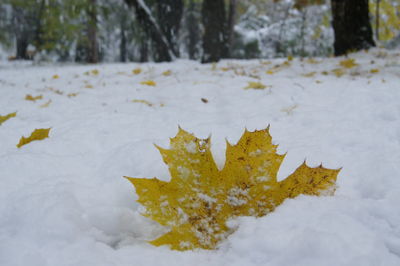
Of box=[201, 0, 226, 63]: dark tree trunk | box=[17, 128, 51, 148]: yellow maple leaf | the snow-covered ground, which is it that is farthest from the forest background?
box=[17, 128, 51, 148]: yellow maple leaf

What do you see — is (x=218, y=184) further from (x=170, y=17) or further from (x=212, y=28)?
(x=170, y=17)

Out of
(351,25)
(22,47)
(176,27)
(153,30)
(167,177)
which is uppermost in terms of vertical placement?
(22,47)

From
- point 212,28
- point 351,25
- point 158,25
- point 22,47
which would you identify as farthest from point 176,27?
point 22,47

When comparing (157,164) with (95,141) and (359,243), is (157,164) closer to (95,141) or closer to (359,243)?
(95,141)

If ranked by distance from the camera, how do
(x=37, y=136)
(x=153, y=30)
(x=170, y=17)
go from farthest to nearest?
(x=170, y=17) → (x=153, y=30) → (x=37, y=136)

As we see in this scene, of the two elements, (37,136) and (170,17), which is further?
(170,17)

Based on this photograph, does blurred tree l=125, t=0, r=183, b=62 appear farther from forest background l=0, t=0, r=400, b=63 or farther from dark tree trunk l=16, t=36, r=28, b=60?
dark tree trunk l=16, t=36, r=28, b=60
